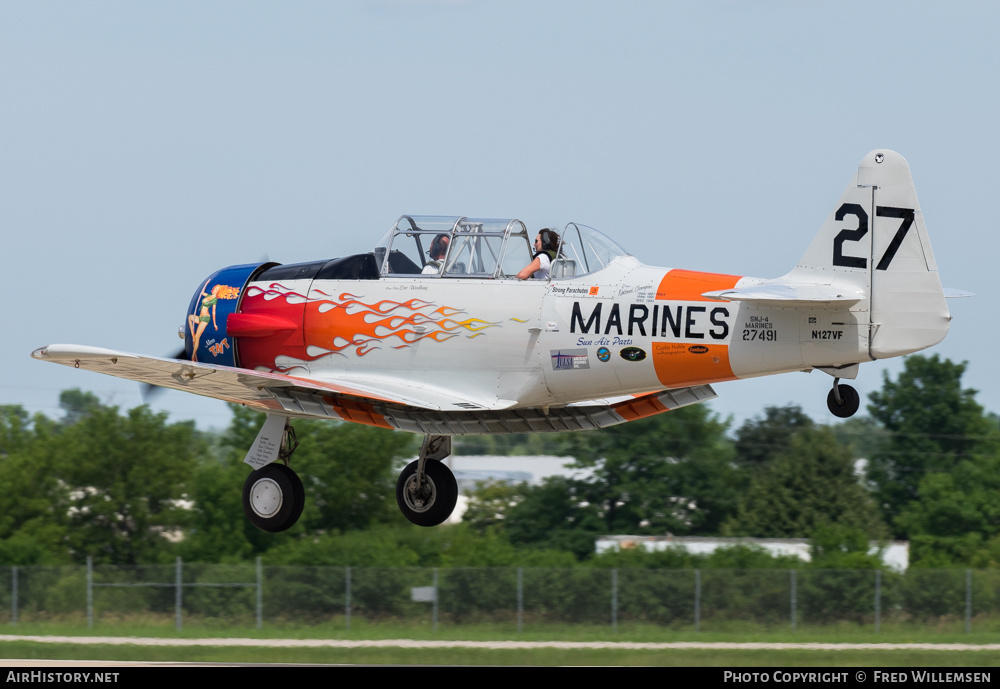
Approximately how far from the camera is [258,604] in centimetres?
3045

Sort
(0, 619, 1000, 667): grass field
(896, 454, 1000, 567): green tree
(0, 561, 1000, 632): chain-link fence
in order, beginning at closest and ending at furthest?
(0, 619, 1000, 667): grass field, (0, 561, 1000, 632): chain-link fence, (896, 454, 1000, 567): green tree

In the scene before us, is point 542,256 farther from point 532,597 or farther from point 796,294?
point 532,597

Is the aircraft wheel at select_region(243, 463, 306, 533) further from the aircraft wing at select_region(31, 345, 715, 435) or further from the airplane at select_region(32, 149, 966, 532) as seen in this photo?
the aircraft wing at select_region(31, 345, 715, 435)

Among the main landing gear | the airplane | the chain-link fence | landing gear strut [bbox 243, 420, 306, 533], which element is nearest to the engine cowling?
the airplane

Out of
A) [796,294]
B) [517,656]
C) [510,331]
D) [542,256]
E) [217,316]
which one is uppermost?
[542,256]

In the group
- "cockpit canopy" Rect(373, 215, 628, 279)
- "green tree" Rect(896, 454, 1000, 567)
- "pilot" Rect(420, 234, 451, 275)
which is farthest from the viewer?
"green tree" Rect(896, 454, 1000, 567)

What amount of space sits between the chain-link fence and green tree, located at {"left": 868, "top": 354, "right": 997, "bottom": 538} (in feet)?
51.4

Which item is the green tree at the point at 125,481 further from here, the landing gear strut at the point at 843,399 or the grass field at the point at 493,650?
the landing gear strut at the point at 843,399

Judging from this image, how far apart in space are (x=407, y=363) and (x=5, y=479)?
94.4ft

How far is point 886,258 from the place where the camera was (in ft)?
39.4

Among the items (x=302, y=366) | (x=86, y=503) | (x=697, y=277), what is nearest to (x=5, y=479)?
(x=86, y=503)

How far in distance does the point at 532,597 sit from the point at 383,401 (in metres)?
17.4

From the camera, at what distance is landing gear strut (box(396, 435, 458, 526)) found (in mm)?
15141

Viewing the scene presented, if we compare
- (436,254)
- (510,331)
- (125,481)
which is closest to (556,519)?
(125,481)
